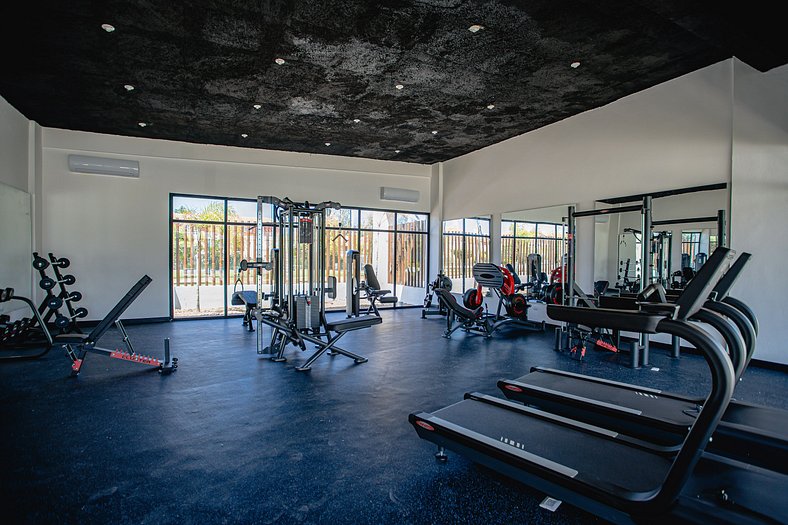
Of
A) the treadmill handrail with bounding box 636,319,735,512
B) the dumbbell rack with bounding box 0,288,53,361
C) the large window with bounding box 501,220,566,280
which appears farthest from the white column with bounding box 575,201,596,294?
the dumbbell rack with bounding box 0,288,53,361

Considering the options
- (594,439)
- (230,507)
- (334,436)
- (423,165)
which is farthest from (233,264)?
(594,439)

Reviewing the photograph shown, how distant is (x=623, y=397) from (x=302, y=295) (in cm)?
322

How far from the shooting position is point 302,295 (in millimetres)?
4629

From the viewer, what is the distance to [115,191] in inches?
279

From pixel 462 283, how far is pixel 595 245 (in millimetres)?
3446

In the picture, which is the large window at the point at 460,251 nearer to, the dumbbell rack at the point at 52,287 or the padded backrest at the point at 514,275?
the padded backrest at the point at 514,275

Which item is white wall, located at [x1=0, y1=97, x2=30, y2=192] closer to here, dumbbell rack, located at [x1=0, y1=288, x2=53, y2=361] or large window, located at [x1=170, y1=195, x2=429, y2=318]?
dumbbell rack, located at [x1=0, y1=288, x2=53, y2=361]

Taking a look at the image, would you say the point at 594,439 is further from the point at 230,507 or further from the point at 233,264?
the point at 233,264

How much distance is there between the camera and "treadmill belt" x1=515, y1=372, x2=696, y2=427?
8.29 ft

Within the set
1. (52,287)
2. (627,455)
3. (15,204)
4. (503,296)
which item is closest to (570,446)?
(627,455)

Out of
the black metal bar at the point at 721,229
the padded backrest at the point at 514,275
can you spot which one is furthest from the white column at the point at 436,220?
the black metal bar at the point at 721,229

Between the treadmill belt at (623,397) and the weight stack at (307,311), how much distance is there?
2304mm

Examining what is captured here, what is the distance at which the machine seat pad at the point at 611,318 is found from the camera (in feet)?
4.77

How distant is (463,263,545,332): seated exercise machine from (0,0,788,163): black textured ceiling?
2372 mm
